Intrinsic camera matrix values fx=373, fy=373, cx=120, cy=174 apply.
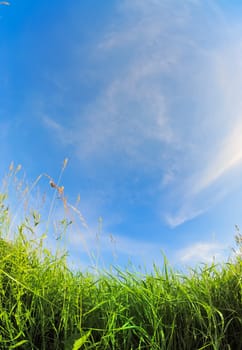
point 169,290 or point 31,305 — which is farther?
point 169,290

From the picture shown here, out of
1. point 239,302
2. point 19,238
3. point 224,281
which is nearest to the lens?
point 239,302

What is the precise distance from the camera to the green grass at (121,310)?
2.67m

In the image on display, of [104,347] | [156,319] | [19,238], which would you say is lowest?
[104,347]

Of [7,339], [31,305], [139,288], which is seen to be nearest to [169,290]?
[139,288]

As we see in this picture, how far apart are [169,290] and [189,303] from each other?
0.85 ft

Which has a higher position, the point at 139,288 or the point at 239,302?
the point at 139,288

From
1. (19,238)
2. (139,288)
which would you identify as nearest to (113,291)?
(139,288)

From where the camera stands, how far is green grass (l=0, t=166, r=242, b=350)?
8.76 ft

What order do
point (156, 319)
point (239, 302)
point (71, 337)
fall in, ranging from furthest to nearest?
1. point (239, 302)
2. point (156, 319)
3. point (71, 337)

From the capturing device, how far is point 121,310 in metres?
2.69

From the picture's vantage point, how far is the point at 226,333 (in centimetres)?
281

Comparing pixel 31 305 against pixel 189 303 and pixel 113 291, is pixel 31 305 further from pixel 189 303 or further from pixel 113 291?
pixel 189 303

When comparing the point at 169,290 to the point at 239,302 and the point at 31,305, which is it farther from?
the point at 31,305

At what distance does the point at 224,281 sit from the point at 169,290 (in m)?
0.52
